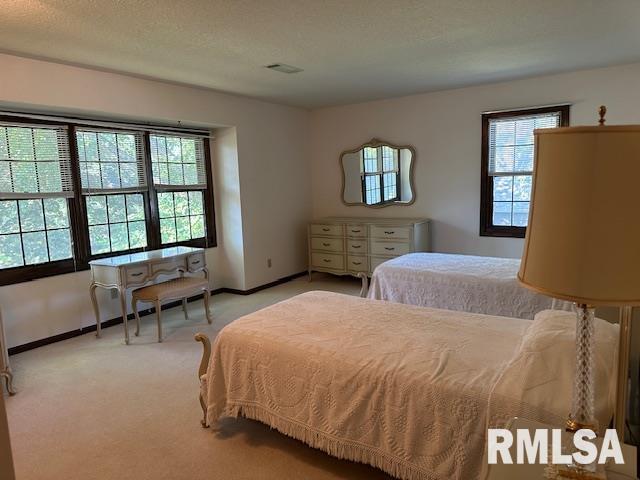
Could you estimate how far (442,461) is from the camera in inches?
66.4

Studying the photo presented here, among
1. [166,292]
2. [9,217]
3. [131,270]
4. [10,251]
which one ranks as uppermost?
[9,217]

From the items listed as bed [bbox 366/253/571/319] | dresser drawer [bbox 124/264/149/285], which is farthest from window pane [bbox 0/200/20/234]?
bed [bbox 366/253/571/319]

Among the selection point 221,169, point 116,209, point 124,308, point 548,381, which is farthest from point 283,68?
point 548,381

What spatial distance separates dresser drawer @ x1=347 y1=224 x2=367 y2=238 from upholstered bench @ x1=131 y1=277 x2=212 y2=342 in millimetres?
2075

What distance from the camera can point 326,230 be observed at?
589 cm

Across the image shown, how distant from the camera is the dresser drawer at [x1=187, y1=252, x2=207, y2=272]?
4363mm

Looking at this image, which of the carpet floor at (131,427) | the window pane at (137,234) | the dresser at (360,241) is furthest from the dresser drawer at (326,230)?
the carpet floor at (131,427)

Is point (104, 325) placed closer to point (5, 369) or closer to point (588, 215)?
point (5, 369)

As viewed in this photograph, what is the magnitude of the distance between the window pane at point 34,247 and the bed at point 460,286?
9.70 ft

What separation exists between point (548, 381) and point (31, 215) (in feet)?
13.4

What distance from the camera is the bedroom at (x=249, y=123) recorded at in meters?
2.48

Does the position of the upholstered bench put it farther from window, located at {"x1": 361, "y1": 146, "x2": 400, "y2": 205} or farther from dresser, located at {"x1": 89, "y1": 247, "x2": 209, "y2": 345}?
window, located at {"x1": 361, "y1": 146, "x2": 400, "y2": 205}

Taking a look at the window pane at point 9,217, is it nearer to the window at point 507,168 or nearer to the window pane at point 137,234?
the window pane at point 137,234

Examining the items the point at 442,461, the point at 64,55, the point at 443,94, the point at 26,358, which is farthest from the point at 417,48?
the point at 26,358
